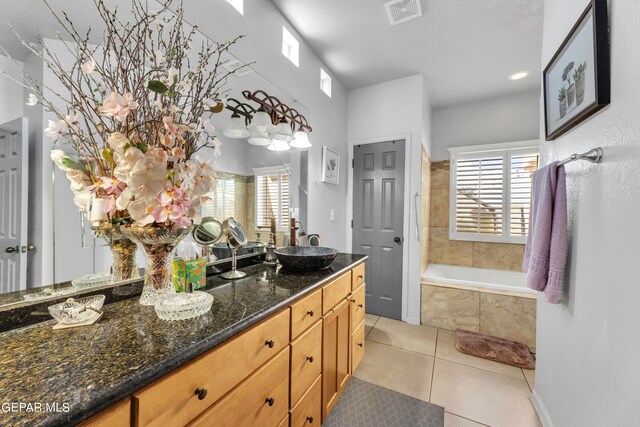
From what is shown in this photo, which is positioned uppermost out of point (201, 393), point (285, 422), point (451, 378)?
point (201, 393)

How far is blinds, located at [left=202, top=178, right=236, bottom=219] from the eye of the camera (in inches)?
58.9

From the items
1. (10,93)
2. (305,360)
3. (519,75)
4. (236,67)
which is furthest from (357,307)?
(519,75)

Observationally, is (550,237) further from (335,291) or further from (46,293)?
(46,293)

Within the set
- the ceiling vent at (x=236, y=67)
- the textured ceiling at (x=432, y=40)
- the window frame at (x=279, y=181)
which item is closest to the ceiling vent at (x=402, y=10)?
the textured ceiling at (x=432, y=40)

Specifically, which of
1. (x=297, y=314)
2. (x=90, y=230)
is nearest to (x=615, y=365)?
(x=297, y=314)

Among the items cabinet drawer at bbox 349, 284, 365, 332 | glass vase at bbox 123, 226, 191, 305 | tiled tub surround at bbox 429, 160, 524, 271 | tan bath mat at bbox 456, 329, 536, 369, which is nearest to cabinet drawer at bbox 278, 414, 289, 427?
glass vase at bbox 123, 226, 191, 305

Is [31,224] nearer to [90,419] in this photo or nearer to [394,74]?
[90,419]

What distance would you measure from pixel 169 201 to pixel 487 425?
2.07 m

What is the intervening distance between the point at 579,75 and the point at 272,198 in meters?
1.80

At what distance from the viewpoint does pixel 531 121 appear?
3.28 metres

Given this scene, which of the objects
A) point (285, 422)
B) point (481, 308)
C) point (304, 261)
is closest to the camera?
point (285, 422)

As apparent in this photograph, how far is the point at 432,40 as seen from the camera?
2342 millimetres

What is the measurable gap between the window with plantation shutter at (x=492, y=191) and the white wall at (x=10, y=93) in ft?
13.0

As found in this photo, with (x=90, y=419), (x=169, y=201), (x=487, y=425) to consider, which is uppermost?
(x=169, y=201)
